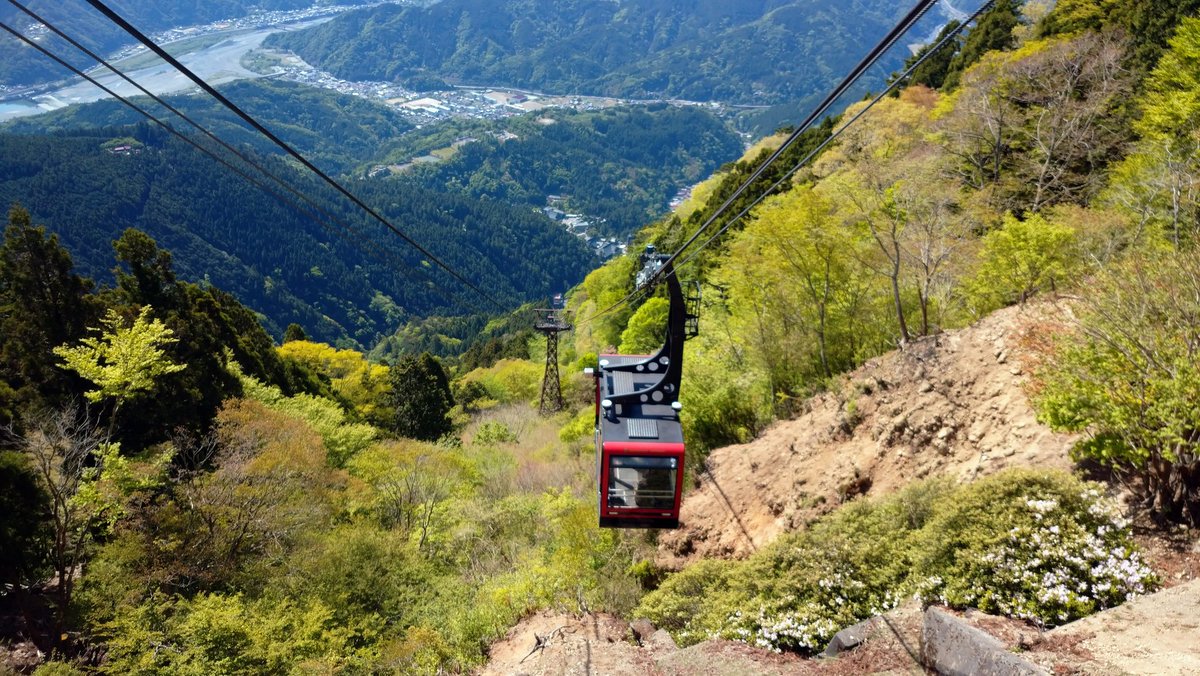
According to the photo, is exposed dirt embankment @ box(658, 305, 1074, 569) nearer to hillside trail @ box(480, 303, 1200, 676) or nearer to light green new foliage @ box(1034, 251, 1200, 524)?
hillside trail @ box(480, 303, 1200, 676)

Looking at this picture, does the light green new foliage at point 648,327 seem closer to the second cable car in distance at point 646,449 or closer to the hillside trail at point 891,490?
the hillside trail at point 891,490

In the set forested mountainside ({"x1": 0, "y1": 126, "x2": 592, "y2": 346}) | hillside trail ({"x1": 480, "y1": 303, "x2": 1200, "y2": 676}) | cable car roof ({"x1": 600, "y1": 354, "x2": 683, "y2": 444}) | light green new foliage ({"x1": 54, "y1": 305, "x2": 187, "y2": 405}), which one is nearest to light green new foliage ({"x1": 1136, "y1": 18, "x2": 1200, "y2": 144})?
hillside trail ({"x1": 480, "y1": 303, "x2": 1200, "y2": 676})

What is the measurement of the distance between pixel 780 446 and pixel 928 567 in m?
7.87

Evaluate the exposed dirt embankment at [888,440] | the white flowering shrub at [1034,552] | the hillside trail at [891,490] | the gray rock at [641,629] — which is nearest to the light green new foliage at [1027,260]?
the hillside trail at [891,490]

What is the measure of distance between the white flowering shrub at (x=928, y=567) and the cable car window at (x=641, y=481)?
2.46 m

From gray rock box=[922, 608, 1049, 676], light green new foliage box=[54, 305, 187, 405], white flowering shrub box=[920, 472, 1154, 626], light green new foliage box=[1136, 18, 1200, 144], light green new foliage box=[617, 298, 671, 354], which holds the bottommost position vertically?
gray rock box=[922, 608, 1049, 676]

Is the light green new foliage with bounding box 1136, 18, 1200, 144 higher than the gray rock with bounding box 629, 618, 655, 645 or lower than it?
higher

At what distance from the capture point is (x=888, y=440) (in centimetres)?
1497

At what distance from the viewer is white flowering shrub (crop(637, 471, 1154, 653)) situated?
9039 millimetres

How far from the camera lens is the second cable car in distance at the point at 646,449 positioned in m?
13.2

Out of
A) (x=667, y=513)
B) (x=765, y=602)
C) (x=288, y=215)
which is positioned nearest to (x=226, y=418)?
(x=667, y=513)

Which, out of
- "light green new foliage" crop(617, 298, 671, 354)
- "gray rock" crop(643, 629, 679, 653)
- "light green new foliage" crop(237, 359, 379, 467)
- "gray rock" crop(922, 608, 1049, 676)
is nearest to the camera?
"gray rock" crop(922, 608, 1049, 676)

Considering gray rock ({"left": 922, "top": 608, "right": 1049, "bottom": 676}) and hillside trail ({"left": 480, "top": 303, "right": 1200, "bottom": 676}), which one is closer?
gray rock ({"left": 922, "top": 608, "right": 1049, "bottom": 676})

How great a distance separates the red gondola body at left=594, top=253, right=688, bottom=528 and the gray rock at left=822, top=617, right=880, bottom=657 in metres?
3.92
